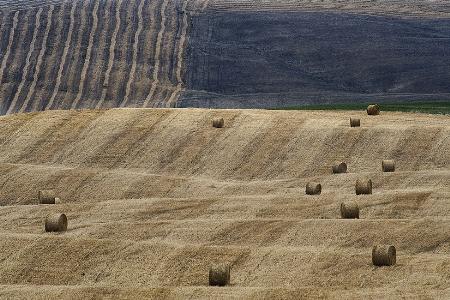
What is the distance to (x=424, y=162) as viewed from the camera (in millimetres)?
44781

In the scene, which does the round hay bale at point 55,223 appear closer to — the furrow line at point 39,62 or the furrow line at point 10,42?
the furrow line at point 39,62

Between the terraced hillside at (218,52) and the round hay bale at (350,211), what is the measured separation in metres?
31.2

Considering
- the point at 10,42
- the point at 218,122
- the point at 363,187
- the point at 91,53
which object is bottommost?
the point at 91,53

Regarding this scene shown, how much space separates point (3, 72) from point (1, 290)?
Result: 43049 mm

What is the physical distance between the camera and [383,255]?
98.9 feet

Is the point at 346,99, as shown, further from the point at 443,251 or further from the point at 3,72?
the point at 443,251

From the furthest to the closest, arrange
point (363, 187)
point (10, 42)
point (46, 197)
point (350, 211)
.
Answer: point (10, 42), point (46, 197), point (363, 187), point (350, 211)

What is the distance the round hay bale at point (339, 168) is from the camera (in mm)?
44031

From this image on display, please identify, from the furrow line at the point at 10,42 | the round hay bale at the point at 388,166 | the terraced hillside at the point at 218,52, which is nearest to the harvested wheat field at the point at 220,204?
the round hay bale at the point at 388,166

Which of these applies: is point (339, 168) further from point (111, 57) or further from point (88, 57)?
point (88, 57)

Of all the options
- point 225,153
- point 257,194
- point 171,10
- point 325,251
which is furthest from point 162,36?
point 325,251

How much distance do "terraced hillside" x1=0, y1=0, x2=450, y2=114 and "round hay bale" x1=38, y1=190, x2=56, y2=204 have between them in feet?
82.4

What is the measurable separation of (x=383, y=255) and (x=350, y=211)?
5.23 metres

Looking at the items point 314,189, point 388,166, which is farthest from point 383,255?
point 388,166
